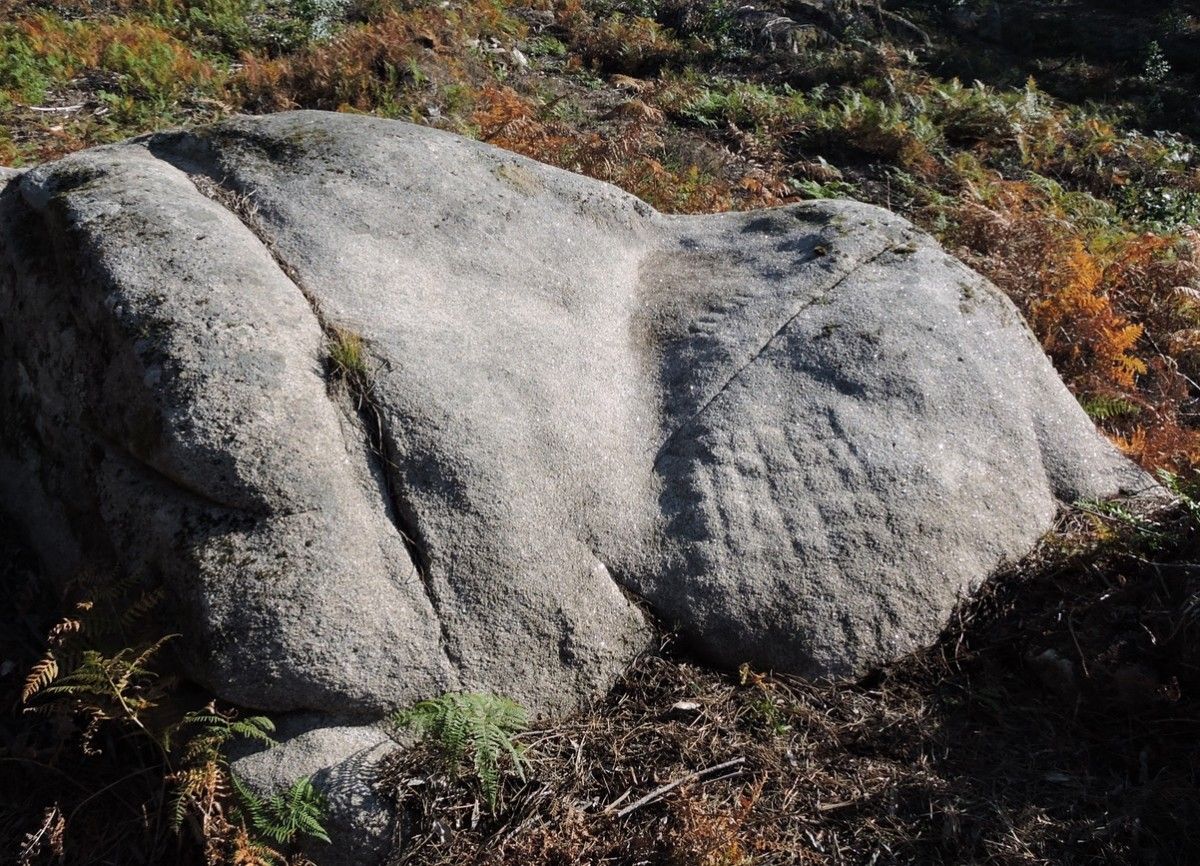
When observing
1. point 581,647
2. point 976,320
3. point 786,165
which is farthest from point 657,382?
point 786,165

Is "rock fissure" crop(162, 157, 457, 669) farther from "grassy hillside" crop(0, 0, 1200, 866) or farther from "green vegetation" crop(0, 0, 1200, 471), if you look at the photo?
"green vegetation" crop(0, 0, 1200, 471)

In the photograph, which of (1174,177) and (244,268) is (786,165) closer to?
(1174,177)

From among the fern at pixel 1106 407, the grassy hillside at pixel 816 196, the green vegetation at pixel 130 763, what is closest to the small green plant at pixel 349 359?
the green vegetation at pixel 130 763

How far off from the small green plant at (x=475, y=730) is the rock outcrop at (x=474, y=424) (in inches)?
5.8

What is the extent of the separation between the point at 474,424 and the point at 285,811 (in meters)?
1.71

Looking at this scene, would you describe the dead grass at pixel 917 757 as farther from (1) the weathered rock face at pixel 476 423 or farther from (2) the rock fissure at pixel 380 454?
(2) the rock fissure at pixel 380 454

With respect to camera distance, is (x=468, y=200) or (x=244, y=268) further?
(x=468, y=200)

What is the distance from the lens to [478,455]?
420 cm

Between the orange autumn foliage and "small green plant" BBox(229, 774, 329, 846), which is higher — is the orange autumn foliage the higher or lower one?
the higher one

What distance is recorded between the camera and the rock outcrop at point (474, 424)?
3859 millimetres

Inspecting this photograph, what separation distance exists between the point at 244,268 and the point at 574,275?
5.61 ft

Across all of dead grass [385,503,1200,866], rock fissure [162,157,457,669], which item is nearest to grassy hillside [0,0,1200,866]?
dead grass [385,503,1200,866]

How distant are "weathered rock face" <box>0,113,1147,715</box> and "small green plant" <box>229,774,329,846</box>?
0.32 meters

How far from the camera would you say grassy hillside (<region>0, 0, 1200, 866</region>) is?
3.66 meters
